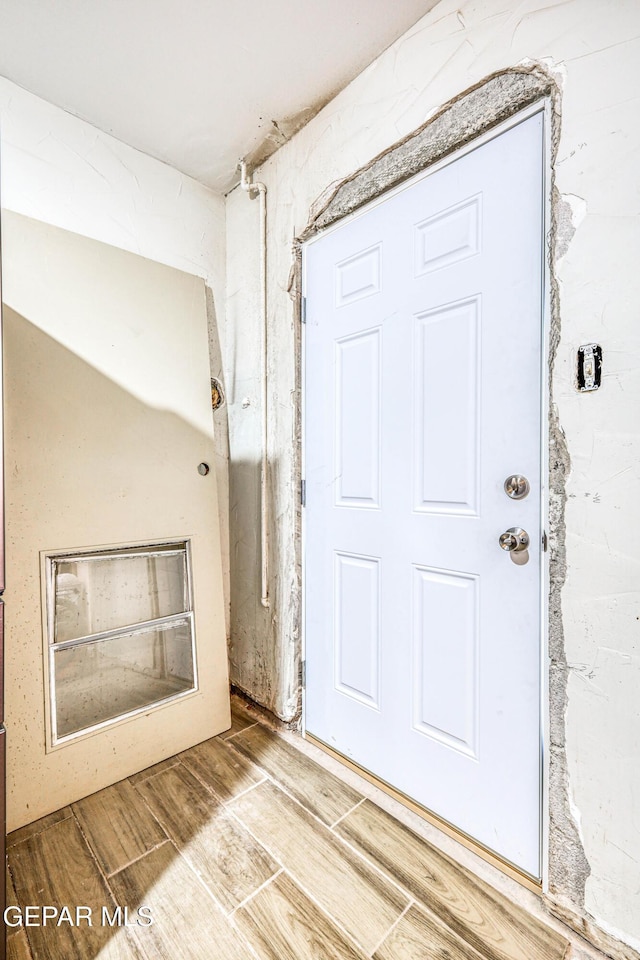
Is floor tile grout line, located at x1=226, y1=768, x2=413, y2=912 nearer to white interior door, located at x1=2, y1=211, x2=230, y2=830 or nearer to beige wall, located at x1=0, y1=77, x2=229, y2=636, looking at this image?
white interior door, located at x1=2, y1=211, x2=230, y2=830

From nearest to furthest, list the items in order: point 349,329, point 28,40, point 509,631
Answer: point 509,631 → point 28,40 → point 349,329

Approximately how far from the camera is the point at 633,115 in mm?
969

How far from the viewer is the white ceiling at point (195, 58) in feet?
4.46

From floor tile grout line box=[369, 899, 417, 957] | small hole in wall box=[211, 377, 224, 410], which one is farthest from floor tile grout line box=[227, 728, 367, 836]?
small hole in wall box=[211, 377, 224, 410]

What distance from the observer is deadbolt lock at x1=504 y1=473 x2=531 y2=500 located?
1.18 meters

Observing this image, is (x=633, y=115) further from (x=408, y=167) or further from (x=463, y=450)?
(x=463, y=450)

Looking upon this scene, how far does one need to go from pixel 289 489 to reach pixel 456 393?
82 centimetres

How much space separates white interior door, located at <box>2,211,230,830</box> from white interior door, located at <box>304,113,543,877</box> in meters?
0.52

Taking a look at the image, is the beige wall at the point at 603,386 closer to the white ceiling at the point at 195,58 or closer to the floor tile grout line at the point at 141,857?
the white ceiling at the point at 195,58

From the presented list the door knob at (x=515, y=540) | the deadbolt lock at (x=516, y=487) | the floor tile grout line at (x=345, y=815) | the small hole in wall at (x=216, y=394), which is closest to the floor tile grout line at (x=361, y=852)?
the floor tile grout line at (x=345, y=815)

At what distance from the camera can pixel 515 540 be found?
3.90 feet

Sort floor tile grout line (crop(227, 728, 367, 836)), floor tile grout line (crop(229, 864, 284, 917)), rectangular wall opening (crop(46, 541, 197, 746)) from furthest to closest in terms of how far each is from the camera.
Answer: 1. rectangular wall opening (crop(46, 541, 197, 746))
2. floor tile grout line (crop(227, 728, 367, 836))
3. floor tile grout line (crop(229, 864, 284, 917))

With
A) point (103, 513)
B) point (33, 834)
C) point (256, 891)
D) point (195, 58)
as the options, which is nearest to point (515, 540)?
point (256, 891)

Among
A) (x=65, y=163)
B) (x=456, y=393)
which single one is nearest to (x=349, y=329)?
(x=456, y=393)
